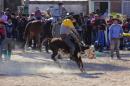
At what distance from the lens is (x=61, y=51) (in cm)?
1869

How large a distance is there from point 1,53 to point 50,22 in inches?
178

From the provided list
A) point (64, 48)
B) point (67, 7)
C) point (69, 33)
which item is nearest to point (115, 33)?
point (64, 48)

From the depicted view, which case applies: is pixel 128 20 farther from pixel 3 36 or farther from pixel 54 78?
pixel 54 78

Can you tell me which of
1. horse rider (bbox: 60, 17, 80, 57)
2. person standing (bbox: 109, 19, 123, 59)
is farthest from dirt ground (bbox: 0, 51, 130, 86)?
horse rider (bbox: 60, 17, 80, 57)

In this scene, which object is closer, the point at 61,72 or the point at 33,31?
the point at 61,72

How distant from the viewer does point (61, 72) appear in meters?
17.8

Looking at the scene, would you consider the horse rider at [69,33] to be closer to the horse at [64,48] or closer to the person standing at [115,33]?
the horse at [64,48]

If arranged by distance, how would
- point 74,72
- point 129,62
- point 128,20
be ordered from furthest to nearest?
point 128,20 → point 129,62 → point 74,72

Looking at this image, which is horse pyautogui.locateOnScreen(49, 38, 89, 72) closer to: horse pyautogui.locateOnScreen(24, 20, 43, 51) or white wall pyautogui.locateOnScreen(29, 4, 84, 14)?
horse pyautogui.locateOnScreen(24, 20, 43, 51)

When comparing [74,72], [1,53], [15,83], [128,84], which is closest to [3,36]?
[1,53]

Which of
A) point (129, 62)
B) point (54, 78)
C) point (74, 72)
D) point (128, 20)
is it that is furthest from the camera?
point (128, 20)

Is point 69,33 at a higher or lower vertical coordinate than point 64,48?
higher

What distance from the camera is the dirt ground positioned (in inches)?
601

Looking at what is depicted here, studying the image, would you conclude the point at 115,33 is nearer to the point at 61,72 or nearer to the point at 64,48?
the point at 64,48
